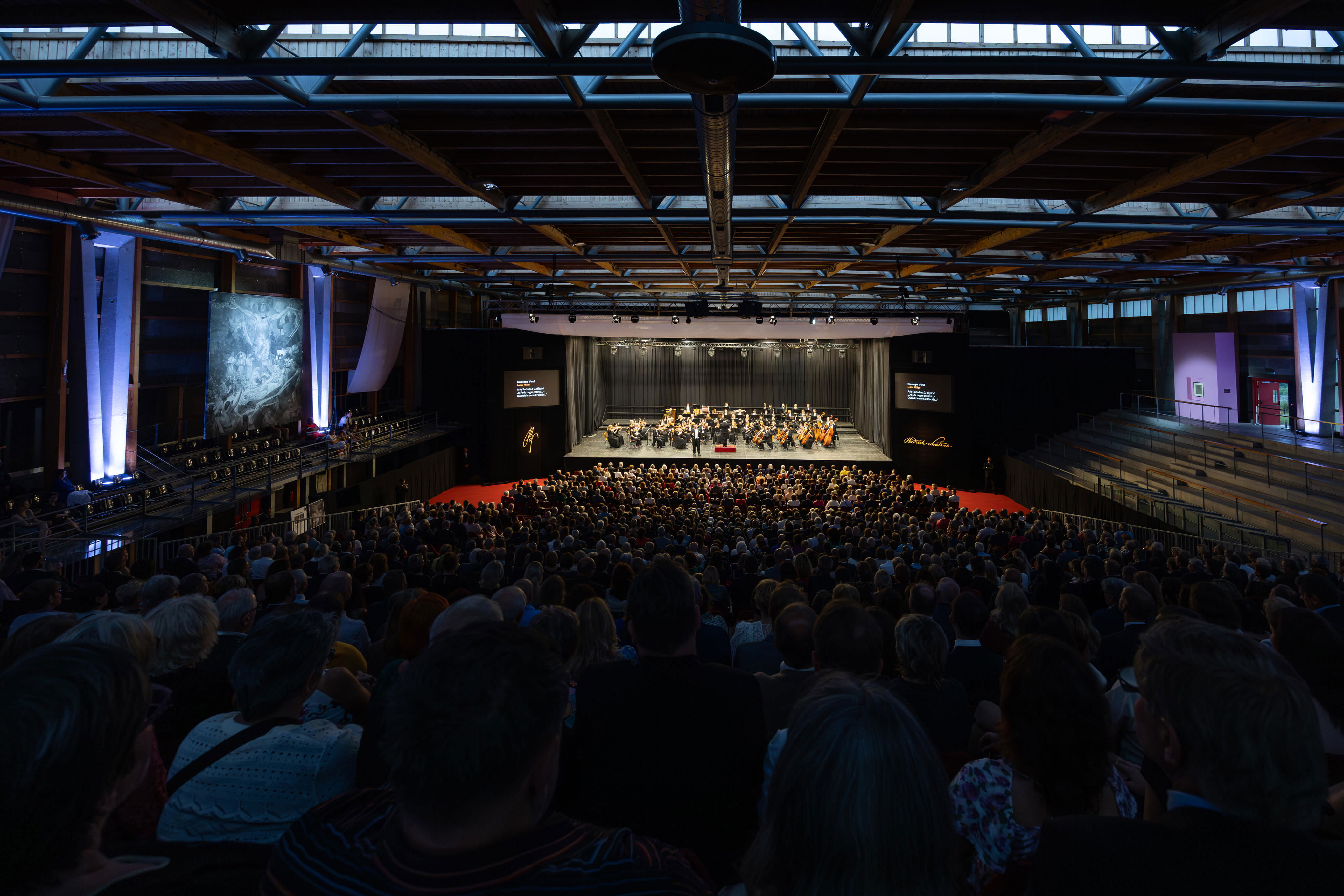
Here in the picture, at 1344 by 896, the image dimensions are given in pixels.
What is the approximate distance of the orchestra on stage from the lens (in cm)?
2542

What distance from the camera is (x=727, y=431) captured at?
2559 centimetres

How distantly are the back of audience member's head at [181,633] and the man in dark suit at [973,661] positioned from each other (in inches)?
133

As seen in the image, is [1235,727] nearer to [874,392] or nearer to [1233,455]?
[1233,455]

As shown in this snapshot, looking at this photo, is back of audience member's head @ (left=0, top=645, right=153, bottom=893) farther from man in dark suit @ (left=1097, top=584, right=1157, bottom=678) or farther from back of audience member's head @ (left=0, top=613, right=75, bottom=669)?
man in dark suit @ (left=1097, top=584, right=1157, bottom=678)

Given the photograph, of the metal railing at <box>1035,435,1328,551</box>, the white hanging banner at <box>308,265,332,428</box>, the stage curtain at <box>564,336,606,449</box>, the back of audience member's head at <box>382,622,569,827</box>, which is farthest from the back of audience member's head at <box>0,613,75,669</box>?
the stage curtain at <box>564,336,606,449</box>

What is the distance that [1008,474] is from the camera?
70.6 ft

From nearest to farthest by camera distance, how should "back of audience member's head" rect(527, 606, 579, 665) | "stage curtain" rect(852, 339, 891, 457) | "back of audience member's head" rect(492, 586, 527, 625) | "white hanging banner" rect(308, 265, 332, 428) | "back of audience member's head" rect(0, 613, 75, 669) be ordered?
"back of audience member's head" rect(0, 613, 75, 669), "back of audience member's head" rect(527, 606, 579, 665), "back of audience member's head" rect(492, 586, 527, 625), "white hanging banner" rect(308, 265, 332, 428), "stage curtain" rect(852, 339, 891, 457)

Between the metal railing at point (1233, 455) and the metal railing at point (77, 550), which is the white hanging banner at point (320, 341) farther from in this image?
the metal railing at point (1233, 455)

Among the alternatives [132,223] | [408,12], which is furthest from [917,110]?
[132,223]

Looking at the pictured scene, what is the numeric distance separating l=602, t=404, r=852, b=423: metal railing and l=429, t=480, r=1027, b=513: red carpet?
10.9m

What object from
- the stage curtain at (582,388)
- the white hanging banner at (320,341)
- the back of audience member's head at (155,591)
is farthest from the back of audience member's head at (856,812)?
the stage curtain at (582,388)

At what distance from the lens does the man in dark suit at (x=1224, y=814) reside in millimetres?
1107

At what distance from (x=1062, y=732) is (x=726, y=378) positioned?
32.9 meters

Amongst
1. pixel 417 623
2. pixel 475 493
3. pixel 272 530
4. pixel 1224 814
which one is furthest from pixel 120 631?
pixel 475 493
